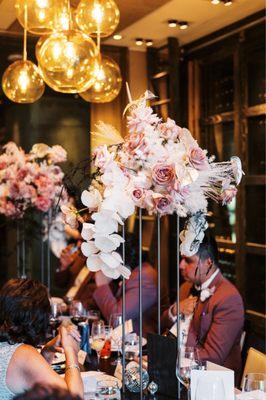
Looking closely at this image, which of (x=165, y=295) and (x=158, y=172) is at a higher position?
(x=158, y=172)

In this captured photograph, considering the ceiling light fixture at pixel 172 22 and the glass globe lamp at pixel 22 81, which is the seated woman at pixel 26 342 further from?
the ceiling light fixture at pixel 172 22

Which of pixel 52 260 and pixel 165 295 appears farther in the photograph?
pixel 52 260

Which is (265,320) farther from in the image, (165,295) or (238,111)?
(238,111)

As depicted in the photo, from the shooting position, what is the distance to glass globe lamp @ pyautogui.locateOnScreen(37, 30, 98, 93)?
2.91m

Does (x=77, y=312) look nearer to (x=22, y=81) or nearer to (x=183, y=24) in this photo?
(x=22, y=81)

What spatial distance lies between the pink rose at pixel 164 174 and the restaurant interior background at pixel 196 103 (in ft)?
7.11

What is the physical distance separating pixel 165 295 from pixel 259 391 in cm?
214

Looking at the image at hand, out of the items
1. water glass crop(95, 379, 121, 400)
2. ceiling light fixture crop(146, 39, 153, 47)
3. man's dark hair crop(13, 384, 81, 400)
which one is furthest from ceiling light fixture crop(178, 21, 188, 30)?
man's dark hair crop(13, 384, 81, 400)

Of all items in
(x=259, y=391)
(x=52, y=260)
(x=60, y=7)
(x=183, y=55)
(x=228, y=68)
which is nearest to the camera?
(x=259, y=391)

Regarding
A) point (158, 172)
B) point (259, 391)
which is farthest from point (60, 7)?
point (259, 391)

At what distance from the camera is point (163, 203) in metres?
1.87

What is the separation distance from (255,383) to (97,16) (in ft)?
6.49

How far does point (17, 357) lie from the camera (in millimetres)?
2055

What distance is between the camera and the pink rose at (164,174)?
1.85m
